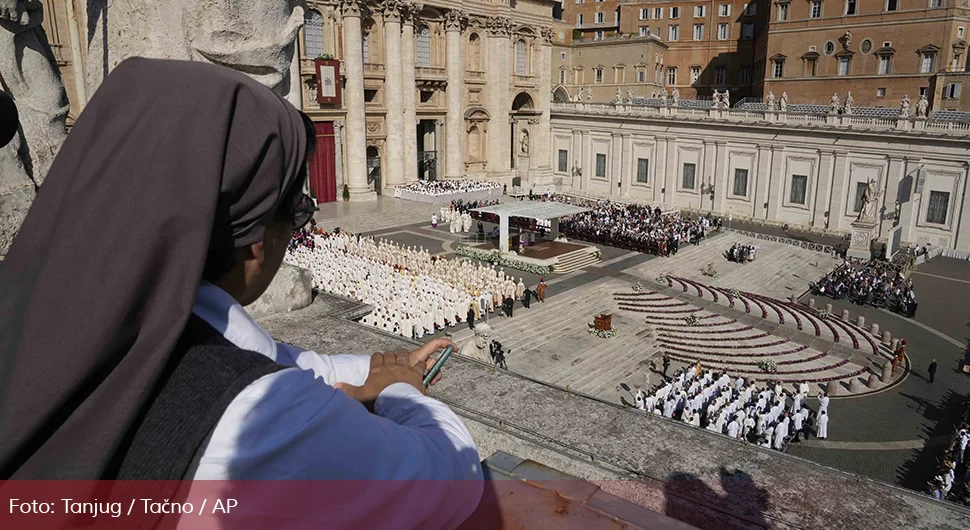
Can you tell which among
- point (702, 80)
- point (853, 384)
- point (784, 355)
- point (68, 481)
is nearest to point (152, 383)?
point (68, 481)

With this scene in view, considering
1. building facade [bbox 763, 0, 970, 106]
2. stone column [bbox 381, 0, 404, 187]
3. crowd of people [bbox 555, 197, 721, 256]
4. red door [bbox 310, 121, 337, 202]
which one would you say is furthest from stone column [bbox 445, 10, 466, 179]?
building facade [bbox 763, 0, 970, 106]

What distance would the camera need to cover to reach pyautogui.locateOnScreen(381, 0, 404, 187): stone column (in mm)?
39969

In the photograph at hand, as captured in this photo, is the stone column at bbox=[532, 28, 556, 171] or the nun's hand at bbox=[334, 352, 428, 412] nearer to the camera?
the nun's hand at bbox=[334, 352, 428, 412]

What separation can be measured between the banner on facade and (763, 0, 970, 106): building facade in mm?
32876

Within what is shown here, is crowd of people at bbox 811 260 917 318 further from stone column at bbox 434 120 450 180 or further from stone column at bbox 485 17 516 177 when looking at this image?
stone column at bbox 434 120 450 180

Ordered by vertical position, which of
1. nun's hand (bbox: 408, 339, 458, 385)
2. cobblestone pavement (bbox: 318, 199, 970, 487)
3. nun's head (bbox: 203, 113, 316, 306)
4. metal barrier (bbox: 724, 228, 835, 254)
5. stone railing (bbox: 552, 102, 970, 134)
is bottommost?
cobblestone pavement (bbox: 318, 199, 970, 487)

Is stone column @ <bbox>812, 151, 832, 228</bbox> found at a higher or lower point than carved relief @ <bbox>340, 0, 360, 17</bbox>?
lower

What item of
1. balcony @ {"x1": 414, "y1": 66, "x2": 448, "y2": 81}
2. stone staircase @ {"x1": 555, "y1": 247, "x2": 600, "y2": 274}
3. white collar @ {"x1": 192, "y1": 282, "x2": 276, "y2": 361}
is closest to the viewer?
white collar @ {"x1": 192, "y1": 282, "x2": 276, "y2": 361}

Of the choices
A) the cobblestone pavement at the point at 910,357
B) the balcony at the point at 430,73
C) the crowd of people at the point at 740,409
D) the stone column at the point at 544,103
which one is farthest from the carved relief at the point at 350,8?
the crowd of people at the point at 740,409

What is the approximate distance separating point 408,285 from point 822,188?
25931mm

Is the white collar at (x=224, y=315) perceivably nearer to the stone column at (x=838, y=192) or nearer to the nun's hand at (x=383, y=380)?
the nun's hand at (x=383, y=380)

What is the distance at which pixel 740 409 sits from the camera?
49.0ft

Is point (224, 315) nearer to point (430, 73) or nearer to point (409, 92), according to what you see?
point (409, 92)

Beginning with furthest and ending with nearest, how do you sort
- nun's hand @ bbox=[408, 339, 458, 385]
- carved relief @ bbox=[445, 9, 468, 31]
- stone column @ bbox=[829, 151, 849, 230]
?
carved relief @ bbox=[445, 9, 468, 31] → stone column @ bbox=[829, 151, 849, 230] → nun's hand @ bbox=[408, 339, 458, 385]
